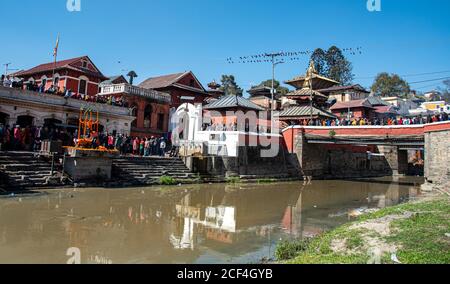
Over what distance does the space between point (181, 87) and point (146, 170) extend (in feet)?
58.5

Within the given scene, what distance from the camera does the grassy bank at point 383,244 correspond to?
7117 mm

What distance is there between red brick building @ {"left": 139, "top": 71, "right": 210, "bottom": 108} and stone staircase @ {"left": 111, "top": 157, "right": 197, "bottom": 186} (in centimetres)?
1446

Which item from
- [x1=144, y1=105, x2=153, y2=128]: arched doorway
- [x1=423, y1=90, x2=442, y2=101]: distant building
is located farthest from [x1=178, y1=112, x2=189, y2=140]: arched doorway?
[x1=423, y1=90, x2=442, y2=101]: distant building

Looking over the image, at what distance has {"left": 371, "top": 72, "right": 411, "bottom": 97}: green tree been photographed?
85250 millimetres

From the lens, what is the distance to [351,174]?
39688mm

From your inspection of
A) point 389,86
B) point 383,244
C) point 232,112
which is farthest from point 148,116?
point 389,86

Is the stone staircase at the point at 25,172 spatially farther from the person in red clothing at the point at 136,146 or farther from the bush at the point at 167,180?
the person in red clothing at the point at 136,146

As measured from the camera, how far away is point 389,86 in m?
85.5

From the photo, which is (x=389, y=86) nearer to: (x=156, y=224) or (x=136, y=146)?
(x=136, y=146)

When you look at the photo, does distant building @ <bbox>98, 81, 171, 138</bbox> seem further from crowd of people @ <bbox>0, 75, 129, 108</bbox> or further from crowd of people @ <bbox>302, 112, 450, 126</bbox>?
crowd of people @ <bbox>302, 112, 450, 126</bbox>

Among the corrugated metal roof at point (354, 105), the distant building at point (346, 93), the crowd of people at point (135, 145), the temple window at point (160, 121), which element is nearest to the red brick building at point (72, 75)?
the temple window at point (160, 121)
